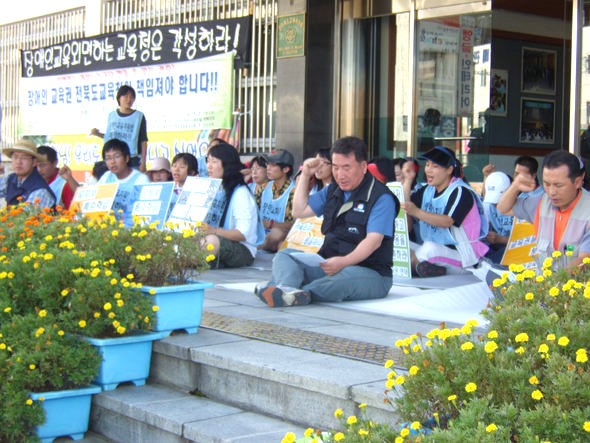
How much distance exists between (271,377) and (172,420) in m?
0.55

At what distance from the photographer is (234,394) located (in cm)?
416

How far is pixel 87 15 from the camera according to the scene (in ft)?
46.1

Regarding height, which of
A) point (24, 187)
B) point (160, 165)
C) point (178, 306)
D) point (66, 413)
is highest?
point (160, 165)

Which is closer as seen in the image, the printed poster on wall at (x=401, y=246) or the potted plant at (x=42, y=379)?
the potted plant at (x=42, y=379)

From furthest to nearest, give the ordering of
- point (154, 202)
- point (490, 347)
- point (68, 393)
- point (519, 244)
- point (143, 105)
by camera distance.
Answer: point (143, 105) < point (154, 202) < point (519, 244) < point (68, 393) < point (490, 347)

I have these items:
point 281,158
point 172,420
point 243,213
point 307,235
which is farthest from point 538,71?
point 172,420

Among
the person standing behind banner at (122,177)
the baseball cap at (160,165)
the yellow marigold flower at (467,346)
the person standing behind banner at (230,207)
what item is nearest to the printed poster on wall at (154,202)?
the person standing behind banner at (122,177)

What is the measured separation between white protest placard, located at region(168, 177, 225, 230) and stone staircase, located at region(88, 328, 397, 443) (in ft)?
9.83

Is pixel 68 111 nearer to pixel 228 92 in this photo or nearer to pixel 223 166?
pixel 228 92

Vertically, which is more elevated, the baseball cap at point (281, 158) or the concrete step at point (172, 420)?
the baseball cap at point (281, 158)

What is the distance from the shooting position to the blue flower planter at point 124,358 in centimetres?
436

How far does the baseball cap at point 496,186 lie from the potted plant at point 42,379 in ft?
16.4

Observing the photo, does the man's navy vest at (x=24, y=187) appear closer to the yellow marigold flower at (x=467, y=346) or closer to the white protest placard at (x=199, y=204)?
the white protest placard at (x=199, y=204)

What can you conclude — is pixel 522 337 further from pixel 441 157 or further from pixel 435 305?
pixel 441 157
